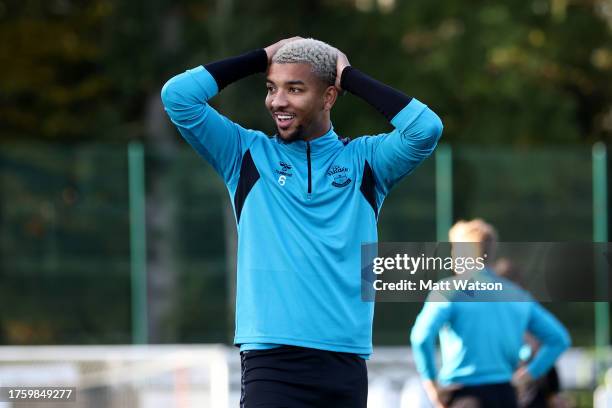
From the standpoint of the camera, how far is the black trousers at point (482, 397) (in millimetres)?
7105

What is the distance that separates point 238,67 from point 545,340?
3.81m

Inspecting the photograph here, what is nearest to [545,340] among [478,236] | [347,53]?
[478,236]

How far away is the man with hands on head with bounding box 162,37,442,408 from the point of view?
4324 mm

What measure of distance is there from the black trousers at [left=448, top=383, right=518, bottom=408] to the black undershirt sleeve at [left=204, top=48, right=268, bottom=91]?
10.3ft

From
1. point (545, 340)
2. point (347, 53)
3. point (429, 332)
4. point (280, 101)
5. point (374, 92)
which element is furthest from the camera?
point (347, 53)

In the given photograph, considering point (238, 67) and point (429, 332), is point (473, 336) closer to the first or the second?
point (429, 332)

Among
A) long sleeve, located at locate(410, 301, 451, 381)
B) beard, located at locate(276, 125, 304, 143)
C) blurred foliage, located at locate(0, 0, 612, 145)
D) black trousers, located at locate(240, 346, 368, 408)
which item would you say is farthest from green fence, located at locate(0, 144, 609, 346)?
black trousers, located at locate(240, 346, 368, 408)

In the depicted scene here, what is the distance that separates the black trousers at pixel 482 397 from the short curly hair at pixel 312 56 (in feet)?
10.0

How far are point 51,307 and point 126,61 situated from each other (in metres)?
4.56

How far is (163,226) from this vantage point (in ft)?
46.3

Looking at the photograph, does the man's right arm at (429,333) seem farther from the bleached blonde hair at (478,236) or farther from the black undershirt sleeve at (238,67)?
the black undershirt sleeve at (238,67)

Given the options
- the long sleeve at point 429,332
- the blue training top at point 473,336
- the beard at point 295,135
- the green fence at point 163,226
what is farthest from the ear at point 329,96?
the green fence at point 163,226

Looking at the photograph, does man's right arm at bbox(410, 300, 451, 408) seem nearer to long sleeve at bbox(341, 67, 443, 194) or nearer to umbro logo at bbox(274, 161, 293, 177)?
long sleeve at bbox(341, 67, 443, 194)

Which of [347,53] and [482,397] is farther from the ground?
[347,53]
